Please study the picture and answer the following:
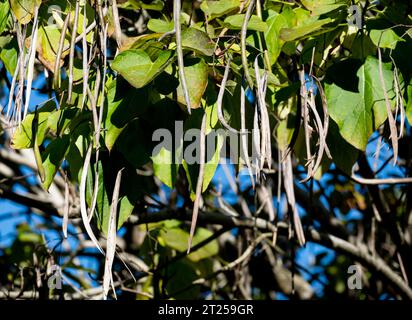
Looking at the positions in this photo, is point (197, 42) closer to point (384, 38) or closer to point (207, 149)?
point (207, 149)

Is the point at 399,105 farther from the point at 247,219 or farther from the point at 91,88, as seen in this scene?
the point at 247,219

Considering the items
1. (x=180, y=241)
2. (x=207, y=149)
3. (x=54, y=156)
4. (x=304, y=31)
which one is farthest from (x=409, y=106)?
(x=180, y=241)

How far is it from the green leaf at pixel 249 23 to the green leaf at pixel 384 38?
7.6 inches

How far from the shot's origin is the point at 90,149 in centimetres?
112

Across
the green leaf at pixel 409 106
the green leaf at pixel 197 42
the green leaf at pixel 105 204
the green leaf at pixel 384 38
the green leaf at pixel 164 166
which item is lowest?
the green leaf at pixel 105 204

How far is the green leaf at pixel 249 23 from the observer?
1200mm

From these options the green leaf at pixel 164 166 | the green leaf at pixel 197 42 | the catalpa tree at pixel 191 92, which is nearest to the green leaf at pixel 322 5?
the catalpa tree at pixel 191 92

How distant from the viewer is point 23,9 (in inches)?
47.8

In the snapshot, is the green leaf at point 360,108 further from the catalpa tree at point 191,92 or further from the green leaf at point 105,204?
the green leaf at point 105,204

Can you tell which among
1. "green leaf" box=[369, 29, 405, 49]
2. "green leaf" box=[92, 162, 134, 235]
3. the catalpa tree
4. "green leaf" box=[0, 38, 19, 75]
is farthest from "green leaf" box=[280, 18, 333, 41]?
"green leaf" box=[0, 38, 19, 75]

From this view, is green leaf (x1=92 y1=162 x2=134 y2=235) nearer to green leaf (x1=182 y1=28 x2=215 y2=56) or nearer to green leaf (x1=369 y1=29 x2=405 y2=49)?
green leaf (x1=182 y1=28 x2=215 y2=56)

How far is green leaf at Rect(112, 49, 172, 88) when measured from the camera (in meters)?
1.05

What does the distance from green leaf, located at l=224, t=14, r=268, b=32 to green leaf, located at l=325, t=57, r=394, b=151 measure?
148mm
